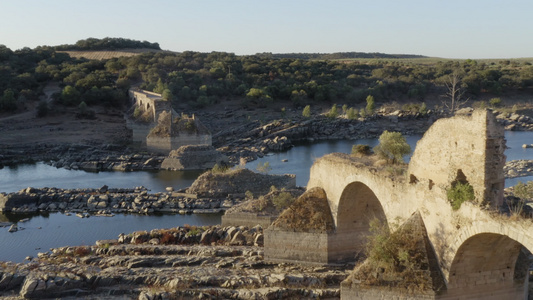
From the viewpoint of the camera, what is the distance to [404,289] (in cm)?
1145

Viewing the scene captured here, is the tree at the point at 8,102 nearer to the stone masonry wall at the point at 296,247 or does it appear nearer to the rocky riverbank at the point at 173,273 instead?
the rocky riverbank at the point at 173,273

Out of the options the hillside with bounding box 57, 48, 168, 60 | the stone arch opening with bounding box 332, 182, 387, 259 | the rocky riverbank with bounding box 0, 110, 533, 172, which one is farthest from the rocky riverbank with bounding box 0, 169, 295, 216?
the hillside with bounding box 57, 48, 168, 60

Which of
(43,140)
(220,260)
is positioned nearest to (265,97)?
(43,140)

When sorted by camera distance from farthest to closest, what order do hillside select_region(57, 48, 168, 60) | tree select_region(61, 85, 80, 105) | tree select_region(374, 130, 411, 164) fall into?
1. hillside select_region(57, 48, 168, 60)
2. tree select_region(61, 85, 80, 105)
3. tree select_region(374, 130, 411, 164)

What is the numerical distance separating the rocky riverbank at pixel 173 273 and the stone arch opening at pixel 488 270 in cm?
369

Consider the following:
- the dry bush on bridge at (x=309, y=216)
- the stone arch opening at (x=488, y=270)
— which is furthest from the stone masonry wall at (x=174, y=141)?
the stone arch opening at (x=488, y=270)

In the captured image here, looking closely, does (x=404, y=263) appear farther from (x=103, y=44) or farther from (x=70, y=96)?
(x=103, y=44)

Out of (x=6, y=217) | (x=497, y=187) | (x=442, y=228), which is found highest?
(x=497, y=187)

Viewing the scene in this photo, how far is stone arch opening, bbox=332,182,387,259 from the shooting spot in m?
16.0

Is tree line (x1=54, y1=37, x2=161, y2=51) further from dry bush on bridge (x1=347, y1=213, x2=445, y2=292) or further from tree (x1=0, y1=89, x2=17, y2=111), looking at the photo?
dry bush on bridge (x1=347, y1=213, x2=445, y2=292)

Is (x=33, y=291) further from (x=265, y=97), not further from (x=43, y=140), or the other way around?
(x=265, y=97)

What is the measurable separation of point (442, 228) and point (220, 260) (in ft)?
24.8

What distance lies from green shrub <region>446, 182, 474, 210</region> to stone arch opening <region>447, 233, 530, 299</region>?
744 millimetres

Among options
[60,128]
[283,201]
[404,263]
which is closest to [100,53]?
[60,128]
